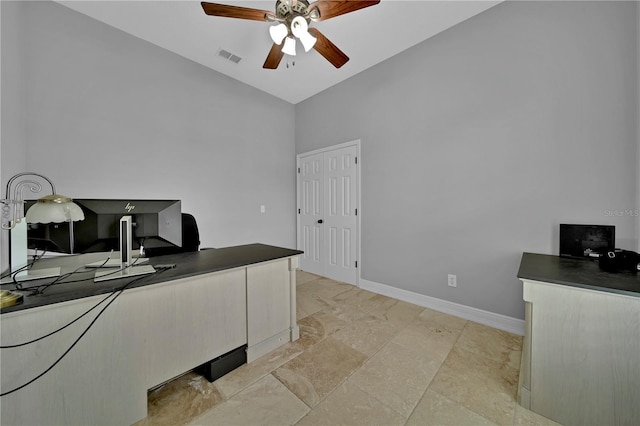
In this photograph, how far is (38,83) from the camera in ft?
6.86

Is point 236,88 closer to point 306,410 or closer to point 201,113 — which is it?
point 201,113

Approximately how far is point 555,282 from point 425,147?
1801 millimetres

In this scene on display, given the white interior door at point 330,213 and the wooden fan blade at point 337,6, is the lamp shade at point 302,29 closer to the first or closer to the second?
the wooden fan blade at point 337,6

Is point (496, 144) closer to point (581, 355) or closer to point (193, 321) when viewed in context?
point (581, 355)

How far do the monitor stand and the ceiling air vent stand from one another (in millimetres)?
2451

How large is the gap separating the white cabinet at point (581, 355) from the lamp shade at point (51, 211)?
239cm

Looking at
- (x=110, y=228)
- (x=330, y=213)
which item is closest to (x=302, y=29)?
(x=110, y=228)

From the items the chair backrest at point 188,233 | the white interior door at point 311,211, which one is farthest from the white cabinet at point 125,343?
the white interior door at point 311,211

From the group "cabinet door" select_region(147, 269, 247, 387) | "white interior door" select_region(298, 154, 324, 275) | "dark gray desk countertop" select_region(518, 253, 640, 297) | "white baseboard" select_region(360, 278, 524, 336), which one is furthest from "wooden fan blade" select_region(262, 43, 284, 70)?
"white baseboard" select_region(360, 278, 524, 336)

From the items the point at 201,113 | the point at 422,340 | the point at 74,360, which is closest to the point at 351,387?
the point at 422,340

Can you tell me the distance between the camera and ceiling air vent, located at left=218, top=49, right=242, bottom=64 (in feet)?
9.14

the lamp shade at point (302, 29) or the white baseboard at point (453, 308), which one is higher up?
the lamp shade at point (302, 29)

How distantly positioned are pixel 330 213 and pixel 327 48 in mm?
2155

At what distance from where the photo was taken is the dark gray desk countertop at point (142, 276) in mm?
1002
